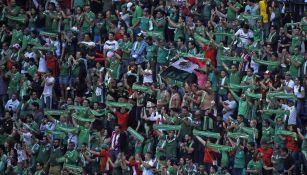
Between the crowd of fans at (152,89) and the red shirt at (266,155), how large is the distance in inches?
1.8

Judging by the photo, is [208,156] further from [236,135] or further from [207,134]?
[236,135]

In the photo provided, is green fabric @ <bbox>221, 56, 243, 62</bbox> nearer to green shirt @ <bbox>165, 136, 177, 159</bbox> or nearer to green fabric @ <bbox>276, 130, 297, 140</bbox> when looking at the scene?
green shirt @ <bbox>165, 136, 177, 159</bbox>

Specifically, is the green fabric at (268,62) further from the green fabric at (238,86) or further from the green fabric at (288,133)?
the green fabric at (288,133)

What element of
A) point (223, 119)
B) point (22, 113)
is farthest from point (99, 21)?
point (223, 119)

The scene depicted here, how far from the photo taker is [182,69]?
38.3 metres

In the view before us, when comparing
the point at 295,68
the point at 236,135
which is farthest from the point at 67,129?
the point at 295,68

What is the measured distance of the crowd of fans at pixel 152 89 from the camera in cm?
3572

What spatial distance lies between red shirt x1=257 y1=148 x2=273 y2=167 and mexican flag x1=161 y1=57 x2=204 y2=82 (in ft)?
12.9

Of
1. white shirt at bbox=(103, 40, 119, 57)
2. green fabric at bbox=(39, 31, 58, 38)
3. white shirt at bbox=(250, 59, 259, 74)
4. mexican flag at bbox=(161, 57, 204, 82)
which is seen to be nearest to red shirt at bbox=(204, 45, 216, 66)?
mexican flag at bbox=(161, 57, 204, 82)

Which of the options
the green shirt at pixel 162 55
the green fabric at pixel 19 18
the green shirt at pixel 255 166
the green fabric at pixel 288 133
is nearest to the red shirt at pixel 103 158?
the green shirt at pixel 162 55

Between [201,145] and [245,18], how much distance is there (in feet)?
17.7

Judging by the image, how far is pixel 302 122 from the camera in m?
36.8

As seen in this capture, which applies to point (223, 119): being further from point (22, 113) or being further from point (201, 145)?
point (22, 113)

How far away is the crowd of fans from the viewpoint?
35719 mm
